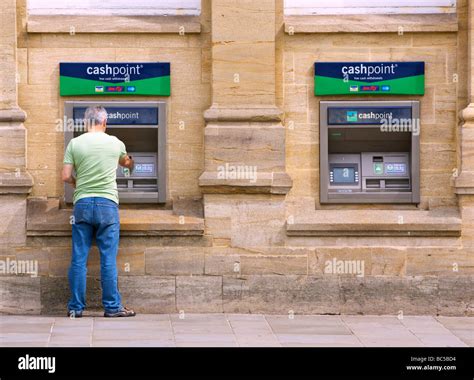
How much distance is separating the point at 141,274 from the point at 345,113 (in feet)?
8.12

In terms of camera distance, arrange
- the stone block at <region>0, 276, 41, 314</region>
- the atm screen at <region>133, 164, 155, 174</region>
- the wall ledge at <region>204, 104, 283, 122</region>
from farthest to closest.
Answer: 1. the atm screen at <region>133, 164, 155, 174</region>
2. the wall ledge at <region>204, 104, 283, 122</region>
3. the stone block at <region>0, 276, 41, 314</region>

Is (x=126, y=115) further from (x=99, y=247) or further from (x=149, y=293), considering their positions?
(x=149, y=293)

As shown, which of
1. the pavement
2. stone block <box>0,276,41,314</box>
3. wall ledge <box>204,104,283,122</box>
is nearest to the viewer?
the pavement

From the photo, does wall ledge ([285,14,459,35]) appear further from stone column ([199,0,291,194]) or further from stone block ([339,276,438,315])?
stone block ([339,276,438,315])

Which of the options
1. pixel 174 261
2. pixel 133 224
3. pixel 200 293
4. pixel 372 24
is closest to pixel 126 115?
pixel 133 224

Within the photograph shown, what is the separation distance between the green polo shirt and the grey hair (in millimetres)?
129

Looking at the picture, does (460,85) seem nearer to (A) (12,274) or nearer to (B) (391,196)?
(B) (391,196)

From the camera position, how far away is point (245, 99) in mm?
11938

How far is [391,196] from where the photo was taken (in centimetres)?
1217

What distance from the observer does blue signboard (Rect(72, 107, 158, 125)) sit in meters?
12.0

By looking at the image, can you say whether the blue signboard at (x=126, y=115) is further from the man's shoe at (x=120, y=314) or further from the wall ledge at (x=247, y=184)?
the man's shoe at (x=120, y=314)

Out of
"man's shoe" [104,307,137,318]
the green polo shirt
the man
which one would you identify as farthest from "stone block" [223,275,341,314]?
the green polo shirt

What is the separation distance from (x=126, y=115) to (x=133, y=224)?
1062 millimetres

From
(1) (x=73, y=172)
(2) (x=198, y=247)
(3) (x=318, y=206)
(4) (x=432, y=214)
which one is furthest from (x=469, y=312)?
(1) (x=73, y=172)
